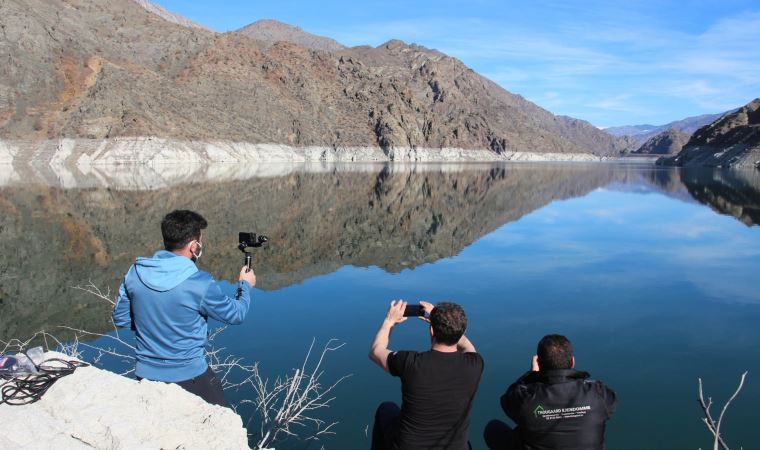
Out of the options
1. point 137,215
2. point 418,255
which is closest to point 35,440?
point 418,255

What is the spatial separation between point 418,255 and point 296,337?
31.6ft

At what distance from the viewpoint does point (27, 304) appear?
1321 cm

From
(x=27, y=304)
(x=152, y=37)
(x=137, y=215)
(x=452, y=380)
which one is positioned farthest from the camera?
(x=152, y=37)

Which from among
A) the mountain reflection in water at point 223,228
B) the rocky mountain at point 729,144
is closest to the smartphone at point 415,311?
the mountain reflection in water at point 223,228

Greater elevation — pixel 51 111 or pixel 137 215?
pixel 51 111

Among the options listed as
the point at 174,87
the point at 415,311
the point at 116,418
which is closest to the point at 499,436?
the point at 415,311

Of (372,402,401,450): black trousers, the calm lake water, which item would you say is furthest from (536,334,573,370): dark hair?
the calm lake water

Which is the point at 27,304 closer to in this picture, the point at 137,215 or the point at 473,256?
the point at 473,256

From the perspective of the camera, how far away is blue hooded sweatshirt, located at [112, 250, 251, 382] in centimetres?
439

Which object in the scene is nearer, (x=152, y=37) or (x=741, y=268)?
(x=741, y=268)

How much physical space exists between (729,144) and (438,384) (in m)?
143

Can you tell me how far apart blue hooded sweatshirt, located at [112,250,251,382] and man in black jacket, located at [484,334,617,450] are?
7.13 feet

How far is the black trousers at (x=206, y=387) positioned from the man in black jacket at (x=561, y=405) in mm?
2435

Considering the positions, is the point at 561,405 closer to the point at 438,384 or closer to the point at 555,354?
the point at 555,354
